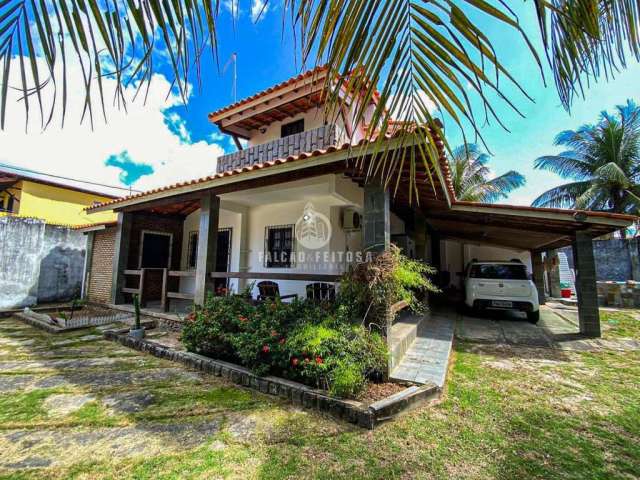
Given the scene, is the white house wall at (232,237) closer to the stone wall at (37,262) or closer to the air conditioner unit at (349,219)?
the air conditioner unit at (349,219)

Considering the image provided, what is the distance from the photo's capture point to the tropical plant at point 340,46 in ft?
2.52

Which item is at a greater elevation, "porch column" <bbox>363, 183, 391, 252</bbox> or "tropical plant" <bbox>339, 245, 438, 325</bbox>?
"porch column" <bbox>363, 183, 391, 252</bbox>

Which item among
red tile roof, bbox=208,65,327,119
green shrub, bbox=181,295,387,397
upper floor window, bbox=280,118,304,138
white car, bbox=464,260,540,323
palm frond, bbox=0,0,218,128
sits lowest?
green shrub, bbox=181,295,387,397

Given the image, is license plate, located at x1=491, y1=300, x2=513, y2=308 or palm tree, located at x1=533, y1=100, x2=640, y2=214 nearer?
license plate, located at x1=491, y1=300, x2=513, y2=308

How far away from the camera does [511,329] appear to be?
687cm

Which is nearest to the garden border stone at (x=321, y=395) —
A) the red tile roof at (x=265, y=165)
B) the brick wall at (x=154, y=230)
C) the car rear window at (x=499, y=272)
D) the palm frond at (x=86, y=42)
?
the red tile roof at (x=265, y=165)

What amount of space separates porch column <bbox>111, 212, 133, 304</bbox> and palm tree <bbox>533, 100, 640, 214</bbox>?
20316 mm

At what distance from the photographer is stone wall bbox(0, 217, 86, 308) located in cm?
902

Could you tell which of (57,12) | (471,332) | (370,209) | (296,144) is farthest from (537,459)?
(296,144)

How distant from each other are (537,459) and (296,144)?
7.62 m

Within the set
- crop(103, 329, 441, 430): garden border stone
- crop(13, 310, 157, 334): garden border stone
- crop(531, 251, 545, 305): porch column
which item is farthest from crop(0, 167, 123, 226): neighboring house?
crop(531, 251, 545, 305): porch column

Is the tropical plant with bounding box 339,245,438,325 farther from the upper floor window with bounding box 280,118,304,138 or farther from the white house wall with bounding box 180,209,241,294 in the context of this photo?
the upper floor window with bounding box 280,118,304,138

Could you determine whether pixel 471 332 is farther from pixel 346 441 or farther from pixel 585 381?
pixel 346 441

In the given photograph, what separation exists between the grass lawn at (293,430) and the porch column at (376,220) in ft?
6.83
